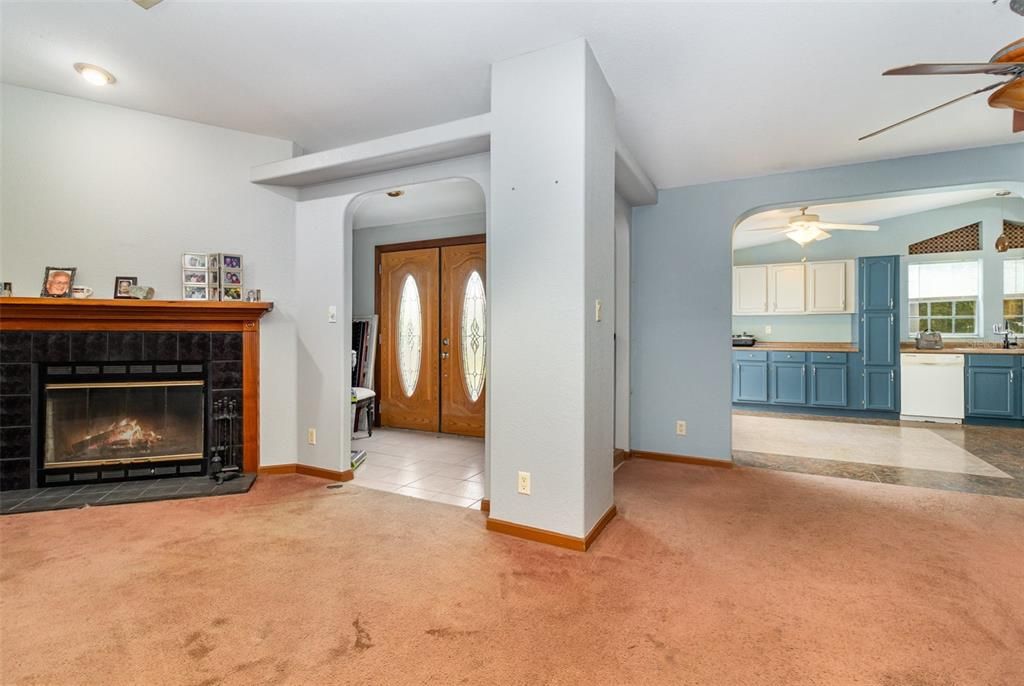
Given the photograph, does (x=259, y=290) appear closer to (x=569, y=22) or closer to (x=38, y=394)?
(x=38, y=394)

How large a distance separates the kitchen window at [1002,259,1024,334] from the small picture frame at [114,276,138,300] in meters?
9.64

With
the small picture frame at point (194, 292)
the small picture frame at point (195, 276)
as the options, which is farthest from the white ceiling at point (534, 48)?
the small picture frame at point (194, 292)

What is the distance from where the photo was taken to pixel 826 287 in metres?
6.84

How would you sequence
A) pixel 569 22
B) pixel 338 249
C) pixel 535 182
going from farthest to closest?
pixel 338 249
pixel 535 182
pixel 569 22

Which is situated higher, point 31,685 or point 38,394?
point 38,394

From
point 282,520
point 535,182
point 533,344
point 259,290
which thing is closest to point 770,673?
point 533,344

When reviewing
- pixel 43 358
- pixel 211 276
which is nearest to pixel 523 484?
pixel 211 276

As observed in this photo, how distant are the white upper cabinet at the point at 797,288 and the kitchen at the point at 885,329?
0.6 inches

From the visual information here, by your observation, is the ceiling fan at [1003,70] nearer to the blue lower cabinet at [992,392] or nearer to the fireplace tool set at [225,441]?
the fireplace tool set at [225,441]

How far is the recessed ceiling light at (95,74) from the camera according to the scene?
2.75 metres

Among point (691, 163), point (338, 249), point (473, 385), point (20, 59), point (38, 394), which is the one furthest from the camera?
point (473, 385)

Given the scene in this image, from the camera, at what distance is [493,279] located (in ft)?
8.73

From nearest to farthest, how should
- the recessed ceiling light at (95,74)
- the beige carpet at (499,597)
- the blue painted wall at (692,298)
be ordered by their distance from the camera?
1. the beige carpet at (499,597)
2. the recessed ceiling light at (95,74)
3. the blue painted wall at (692,298)

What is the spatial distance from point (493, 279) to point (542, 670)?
1855 millimetres
